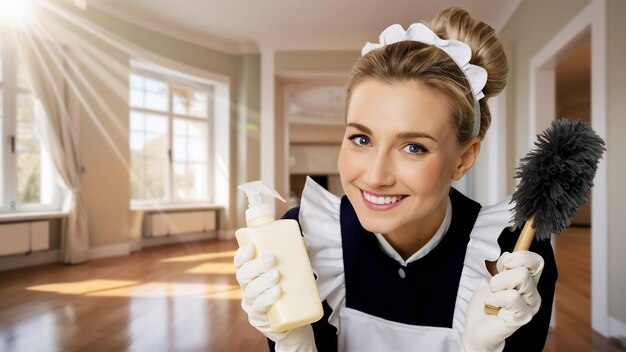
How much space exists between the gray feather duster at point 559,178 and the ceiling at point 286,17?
4.44 metres

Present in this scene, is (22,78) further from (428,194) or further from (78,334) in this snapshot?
(428,194)

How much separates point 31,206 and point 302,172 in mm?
9718

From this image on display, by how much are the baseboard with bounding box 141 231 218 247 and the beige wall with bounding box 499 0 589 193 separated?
4.62 metres

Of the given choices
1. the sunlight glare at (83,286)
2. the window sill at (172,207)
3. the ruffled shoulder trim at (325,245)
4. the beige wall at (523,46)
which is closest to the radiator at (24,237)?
the sunlight glare at (83,286)

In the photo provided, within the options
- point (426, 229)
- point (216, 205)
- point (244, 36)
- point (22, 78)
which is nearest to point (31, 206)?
point (22, 78)

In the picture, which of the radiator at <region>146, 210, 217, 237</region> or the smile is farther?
the radiator at <region>146, 210, 217, 237</region>

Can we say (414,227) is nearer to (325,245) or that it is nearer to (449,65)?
(325,245)

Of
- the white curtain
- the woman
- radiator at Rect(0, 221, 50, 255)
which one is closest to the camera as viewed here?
the woman

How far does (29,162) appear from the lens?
4652 millimetres

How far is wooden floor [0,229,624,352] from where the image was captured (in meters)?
2.35

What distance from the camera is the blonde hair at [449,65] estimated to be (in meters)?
0.76

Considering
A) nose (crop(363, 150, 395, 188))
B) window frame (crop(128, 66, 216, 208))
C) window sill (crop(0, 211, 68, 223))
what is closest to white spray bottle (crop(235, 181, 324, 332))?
nose (crop(363, 150, 395, 188))

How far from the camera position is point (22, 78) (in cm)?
461

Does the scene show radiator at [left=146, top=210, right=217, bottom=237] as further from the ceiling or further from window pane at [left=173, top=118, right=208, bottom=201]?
the ceiling
